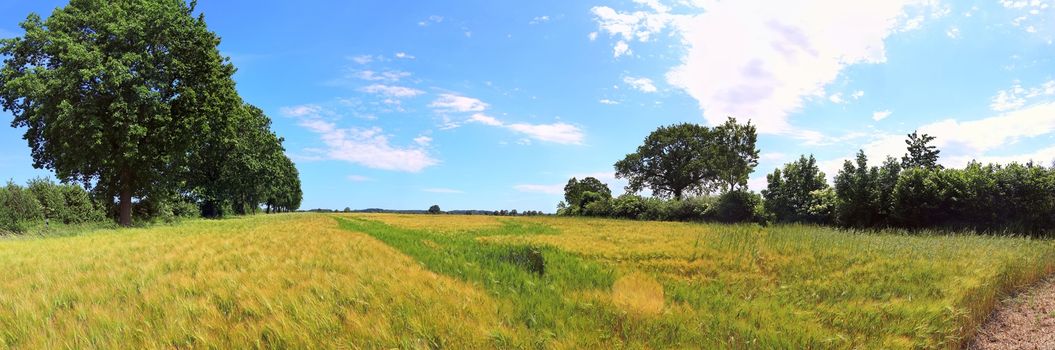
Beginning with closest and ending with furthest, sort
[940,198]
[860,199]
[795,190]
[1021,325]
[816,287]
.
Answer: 1. [1021,325]
2. [816,287]
3. [940,198]
4. [860,199]
5. [795,190]

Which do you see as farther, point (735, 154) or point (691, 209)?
point (735, 154)

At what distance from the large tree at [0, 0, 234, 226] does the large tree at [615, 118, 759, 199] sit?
5053 cm

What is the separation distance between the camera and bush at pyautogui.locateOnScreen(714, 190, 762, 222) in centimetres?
4059

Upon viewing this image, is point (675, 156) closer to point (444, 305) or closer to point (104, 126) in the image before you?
point (104, 126)

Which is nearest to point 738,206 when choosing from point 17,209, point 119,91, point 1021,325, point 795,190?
point 795,190

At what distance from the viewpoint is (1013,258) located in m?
12.8

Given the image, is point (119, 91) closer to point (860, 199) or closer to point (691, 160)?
point (860, 199)

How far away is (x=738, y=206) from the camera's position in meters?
41.4

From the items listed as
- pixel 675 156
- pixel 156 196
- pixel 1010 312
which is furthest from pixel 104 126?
pixel 675 156

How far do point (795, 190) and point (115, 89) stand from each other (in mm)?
46039

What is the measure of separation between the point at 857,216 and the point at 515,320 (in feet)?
105

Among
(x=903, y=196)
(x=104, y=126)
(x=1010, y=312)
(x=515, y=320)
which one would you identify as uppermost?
(x=104, y=126)

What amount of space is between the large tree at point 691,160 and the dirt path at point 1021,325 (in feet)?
167

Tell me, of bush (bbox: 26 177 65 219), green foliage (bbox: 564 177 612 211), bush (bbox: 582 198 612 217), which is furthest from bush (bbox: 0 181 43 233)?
green foliage (bbox: 564 177 612 211)
